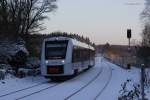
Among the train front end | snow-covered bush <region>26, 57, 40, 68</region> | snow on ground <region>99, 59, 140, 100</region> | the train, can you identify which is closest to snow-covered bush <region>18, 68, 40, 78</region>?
the train

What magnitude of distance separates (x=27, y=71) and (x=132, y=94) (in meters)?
23.3

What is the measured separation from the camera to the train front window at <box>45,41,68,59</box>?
3462cm

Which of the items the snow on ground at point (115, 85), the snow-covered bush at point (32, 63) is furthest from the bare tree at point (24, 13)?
the snow on ground at point (115, 85)

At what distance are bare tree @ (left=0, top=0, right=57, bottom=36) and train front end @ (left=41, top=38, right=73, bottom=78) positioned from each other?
2102 cm

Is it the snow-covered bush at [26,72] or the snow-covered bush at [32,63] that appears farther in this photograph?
the snow-covered bush at [32,63]

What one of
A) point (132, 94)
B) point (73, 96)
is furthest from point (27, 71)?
point (132, 94)

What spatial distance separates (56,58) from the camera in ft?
113

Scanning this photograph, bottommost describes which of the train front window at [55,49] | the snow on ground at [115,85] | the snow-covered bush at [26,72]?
the snow on ground at [115,85]

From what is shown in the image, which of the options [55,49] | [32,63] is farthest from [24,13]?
[55,49]

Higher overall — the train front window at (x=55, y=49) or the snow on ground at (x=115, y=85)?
the train front window at (x=55, y=49)

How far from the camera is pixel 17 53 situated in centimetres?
5019

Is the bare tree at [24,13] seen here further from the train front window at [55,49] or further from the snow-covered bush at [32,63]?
the train front window at [55,49]

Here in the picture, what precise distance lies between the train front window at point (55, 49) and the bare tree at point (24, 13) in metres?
21.0

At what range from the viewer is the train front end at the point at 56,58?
34219 millimetres
